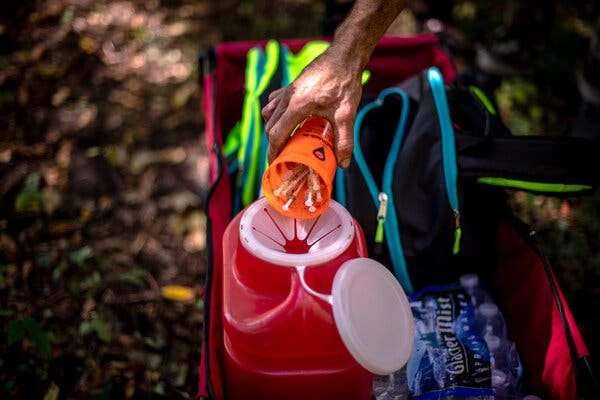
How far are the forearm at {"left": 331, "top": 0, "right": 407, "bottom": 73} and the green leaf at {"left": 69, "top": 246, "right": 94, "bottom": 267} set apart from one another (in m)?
1.27

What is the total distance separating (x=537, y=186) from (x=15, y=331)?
5.27ft

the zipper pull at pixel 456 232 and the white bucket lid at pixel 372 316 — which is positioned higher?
the zipper pull at pixel 456 232

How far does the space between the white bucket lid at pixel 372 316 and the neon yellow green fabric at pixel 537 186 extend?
1.40 ft

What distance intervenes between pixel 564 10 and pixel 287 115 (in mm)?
2534

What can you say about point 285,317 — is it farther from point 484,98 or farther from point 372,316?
point 484,98

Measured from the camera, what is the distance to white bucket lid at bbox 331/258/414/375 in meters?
0.93

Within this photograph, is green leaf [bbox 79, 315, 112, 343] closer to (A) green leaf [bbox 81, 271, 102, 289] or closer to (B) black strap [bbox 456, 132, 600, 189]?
(A) green leaf [bbox 81, 271, 102, 289]

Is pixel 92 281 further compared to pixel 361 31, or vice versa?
pixel 92 281

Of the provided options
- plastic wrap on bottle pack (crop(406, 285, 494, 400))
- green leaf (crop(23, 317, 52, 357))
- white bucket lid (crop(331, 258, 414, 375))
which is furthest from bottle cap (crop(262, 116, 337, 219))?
green leaf (crop(23, 317, 52, 357))

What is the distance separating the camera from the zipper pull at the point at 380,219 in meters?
1.32

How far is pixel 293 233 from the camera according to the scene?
1.18 m

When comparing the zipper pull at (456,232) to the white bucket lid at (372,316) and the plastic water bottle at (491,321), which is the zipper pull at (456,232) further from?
the white bucket lid at (372,316)

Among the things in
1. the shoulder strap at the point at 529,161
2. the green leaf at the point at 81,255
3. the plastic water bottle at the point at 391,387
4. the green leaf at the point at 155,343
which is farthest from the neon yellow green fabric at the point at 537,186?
the green leaf at the point at 81,255

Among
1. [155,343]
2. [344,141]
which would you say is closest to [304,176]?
[344,141]
